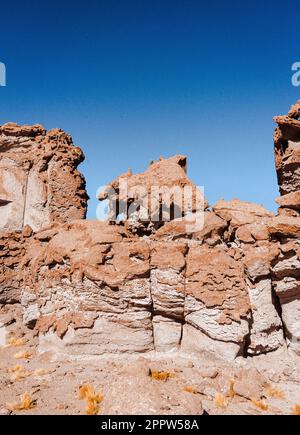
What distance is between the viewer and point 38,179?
16.9 meters

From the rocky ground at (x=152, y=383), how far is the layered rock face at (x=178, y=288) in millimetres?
482

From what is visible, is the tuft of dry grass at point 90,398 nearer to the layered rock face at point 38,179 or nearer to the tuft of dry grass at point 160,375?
the tuft of dry grass at point 160,375

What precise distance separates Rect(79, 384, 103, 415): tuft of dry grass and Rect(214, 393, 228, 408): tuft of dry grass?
324cm

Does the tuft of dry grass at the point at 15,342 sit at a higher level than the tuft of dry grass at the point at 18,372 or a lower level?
lower

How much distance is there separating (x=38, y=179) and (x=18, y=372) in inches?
407

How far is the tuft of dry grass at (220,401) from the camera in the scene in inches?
326

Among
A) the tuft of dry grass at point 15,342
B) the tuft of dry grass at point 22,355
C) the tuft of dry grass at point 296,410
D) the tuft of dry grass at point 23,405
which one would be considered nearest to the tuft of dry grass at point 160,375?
the tuft of dry grass at point 23,405

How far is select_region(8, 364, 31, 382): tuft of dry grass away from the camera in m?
9.49

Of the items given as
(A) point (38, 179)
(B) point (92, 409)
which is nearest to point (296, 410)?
(B) point (92, 409)

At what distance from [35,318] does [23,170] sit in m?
8.60

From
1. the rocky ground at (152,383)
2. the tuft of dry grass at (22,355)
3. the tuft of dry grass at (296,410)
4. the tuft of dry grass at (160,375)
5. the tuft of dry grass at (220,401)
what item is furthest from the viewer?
the tuft of dry grass at (22,355)

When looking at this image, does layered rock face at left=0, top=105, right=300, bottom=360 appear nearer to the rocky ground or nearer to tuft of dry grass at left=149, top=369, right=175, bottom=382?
the rocky ground

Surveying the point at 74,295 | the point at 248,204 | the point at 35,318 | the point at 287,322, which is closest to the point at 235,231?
the point at 248,204
